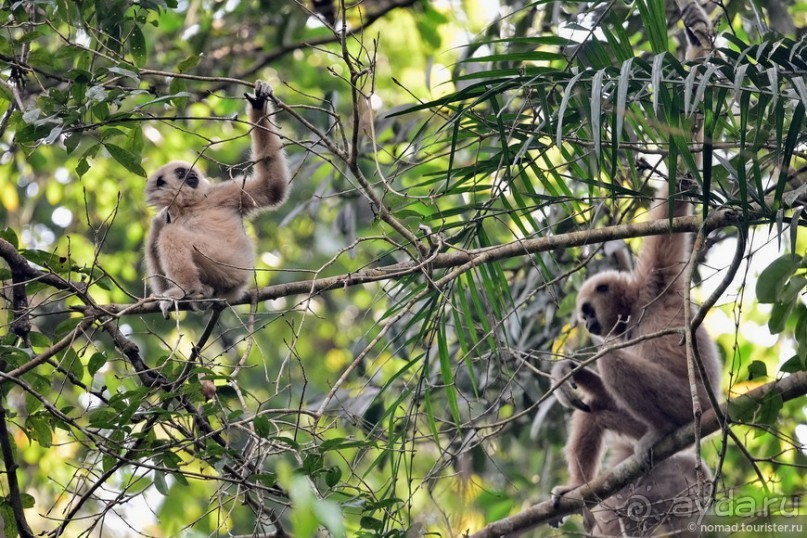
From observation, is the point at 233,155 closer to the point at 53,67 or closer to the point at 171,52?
the point at 171,52

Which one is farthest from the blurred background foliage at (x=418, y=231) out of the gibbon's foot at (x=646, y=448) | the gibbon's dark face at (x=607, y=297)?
the gibbon's foot at (x=646, y=448)

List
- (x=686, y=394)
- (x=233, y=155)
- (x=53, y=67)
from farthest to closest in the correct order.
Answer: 1. (x=233, y=155)
2. (x=686, y=394)
3. (x=53, y=67)

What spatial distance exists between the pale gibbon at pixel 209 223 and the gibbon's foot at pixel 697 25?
235 cm

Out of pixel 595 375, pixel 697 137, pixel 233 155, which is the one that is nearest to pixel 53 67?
pixel 697 137

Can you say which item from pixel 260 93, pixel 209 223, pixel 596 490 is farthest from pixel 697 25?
pixel 209 223

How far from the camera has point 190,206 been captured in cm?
547

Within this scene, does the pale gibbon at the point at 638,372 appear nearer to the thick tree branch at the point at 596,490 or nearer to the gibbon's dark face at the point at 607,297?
the gibbon's dark face at the point at 607,297

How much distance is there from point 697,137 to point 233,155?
891 cm

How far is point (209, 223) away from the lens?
531 centimetres

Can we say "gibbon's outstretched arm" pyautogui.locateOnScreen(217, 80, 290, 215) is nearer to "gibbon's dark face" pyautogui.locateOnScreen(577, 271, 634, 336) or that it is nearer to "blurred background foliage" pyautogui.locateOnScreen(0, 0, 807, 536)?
"blurred background foliage" pyautogui.locateOnScreen(0, 0, 807, 536)

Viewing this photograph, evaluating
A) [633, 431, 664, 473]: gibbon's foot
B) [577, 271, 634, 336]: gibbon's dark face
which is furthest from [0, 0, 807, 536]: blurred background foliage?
[633, 431, 664, 473]: gibbon's foot

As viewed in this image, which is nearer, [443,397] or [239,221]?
[239,221]

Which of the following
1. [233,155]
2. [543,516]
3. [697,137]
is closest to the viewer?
[697,137]

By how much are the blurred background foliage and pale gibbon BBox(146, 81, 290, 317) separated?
0.97 ft
